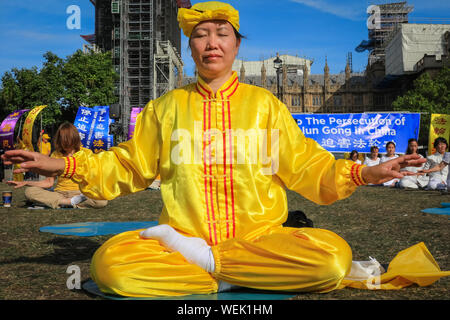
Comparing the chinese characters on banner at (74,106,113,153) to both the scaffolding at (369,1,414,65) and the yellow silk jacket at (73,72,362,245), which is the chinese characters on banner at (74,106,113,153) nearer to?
the yellow silk jacket at (73,72,362,245)

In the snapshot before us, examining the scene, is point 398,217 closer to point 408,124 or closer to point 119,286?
point 119,286

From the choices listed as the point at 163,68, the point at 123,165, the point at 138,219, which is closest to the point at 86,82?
the point at 163,68

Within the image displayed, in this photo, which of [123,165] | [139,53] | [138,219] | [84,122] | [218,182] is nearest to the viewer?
[218,182]

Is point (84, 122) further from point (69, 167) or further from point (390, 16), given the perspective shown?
point (390, 16)

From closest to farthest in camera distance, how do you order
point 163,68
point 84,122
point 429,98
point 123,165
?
1. point 123,165
2. point 84,122
3. point 429,98
4. point 163,68

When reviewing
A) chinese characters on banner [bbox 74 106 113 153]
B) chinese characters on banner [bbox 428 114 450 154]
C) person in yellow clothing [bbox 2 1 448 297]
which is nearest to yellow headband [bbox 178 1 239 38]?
person in yellow clothing [bbox 2 1 448 297]

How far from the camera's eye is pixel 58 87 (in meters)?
30.6

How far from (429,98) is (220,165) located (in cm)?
3561

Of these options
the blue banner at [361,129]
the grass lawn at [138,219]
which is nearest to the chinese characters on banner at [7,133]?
the grass lawn at [138,219]

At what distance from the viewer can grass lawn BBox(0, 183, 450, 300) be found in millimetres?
2666

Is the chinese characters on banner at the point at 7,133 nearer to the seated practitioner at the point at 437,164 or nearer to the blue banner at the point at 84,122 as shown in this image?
Answer: the blue banner at the point at 84,122

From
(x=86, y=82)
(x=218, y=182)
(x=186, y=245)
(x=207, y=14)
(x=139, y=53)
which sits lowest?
(x=186, y=245)

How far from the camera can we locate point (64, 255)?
387 cm

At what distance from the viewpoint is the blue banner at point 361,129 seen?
16.4 meters
